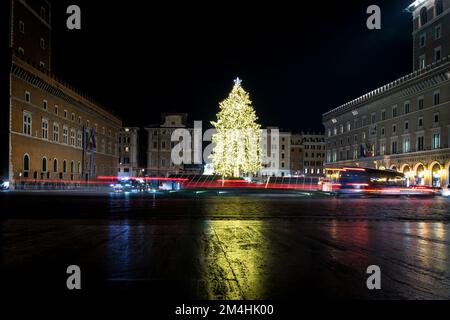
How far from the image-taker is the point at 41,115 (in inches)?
2169

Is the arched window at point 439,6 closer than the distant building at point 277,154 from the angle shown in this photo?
Yes

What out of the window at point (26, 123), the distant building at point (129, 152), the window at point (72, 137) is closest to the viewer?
the window at point (26, 123)

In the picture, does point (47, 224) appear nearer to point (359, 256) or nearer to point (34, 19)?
→ point (359, 256)

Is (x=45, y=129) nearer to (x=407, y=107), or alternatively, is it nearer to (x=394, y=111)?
(x=407, y=107)

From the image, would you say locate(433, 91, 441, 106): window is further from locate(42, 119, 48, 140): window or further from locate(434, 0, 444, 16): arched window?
locate(42, 119, 48, 140): window

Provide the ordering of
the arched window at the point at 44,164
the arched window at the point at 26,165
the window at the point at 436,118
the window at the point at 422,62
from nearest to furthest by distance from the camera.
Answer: the arched window at the point at 26,165, the window at the point at 436,118, the arched window at the point at 44,164, the window at the point at 422,62

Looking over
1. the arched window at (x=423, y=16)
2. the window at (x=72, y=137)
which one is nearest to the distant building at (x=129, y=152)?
the window at (x=72, y=137)

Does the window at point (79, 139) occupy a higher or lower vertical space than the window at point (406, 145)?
higher

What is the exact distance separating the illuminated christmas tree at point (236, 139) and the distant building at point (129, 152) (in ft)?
213

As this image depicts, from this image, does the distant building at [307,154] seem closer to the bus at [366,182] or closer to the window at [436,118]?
the window at [436,118]

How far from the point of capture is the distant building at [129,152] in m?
115

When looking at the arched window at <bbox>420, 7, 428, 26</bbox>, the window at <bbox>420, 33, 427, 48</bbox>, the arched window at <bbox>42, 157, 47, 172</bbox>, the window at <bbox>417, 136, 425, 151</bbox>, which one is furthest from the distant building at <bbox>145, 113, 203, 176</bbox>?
the arched window at <bbox>420, 7, 428, 26</bbox>

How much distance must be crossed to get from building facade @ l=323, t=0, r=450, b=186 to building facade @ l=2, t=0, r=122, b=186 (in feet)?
138

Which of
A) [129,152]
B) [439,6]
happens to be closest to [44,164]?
[439,6]
